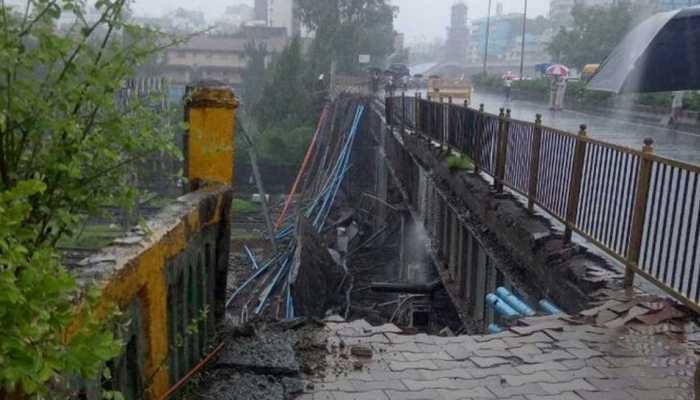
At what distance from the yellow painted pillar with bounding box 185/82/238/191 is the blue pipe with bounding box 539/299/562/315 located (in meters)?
3.04

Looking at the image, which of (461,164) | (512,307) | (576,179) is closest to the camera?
(576,179)

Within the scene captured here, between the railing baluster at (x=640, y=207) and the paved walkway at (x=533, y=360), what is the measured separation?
33 cm

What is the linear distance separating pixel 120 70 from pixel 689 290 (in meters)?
3.78

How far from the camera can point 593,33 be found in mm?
40781

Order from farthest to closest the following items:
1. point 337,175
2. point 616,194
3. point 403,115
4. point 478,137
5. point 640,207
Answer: point 337,175 < point 403,115 < point 478,137 < point 616,194 < point 640,207

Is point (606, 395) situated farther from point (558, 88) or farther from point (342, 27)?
point (342, 27)

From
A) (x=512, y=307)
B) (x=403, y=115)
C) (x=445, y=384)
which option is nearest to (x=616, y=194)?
(x=512, y=307)

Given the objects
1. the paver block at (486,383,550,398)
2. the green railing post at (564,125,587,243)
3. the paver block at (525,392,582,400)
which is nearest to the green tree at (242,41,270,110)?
the green railing post at (564,125,587,243)

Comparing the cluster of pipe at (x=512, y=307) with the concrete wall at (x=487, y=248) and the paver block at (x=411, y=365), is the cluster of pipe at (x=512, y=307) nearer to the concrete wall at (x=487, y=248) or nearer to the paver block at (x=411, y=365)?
the concrete wall at (x=487, y=248)

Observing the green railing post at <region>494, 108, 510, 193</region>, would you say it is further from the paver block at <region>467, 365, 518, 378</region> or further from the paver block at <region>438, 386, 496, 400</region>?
the paver block at <region>438, 386, 496, 400</region>

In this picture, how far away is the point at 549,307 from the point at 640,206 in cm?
125

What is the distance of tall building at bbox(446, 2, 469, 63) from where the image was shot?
14450cm

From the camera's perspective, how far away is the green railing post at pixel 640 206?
193 inches

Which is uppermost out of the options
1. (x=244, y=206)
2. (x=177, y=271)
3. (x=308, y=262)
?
(x=177, y=271)
